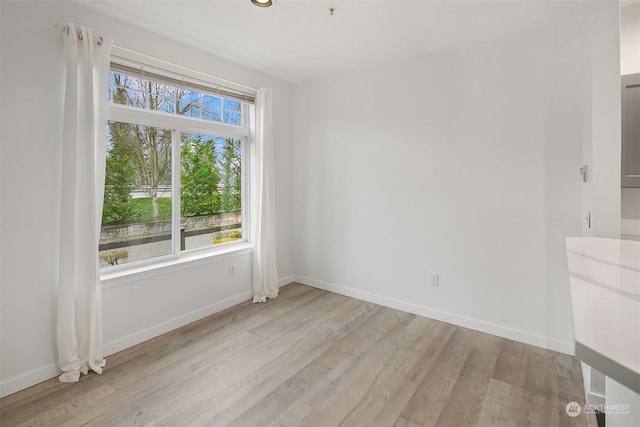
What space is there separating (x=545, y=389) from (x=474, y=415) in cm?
61

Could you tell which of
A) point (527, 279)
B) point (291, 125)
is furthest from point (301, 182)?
point (527, 279)

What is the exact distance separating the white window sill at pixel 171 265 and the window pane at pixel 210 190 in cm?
11

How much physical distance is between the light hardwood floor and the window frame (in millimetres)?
654

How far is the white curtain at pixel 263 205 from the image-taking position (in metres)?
3.63

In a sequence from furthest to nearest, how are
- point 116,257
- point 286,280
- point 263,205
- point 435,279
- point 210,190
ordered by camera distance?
point 286,280 < point 263,205 < point 210,190 < point 435,279 < point 116,257

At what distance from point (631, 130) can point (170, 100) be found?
3.43 meters

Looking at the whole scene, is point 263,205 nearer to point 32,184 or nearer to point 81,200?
point 81,200

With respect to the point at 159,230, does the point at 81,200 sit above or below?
above

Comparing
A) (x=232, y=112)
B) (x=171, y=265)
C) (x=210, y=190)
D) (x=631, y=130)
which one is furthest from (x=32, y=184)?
(x=631, y=130)

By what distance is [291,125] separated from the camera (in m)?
4.18

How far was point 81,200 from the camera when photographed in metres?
2.27

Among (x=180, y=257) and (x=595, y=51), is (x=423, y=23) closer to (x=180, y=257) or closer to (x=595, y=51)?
(x=595, y=51)

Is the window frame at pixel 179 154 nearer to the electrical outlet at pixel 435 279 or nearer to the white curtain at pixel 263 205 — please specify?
the white curtain at pixel 263 205

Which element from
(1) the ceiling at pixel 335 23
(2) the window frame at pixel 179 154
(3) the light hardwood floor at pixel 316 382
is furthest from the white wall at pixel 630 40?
(2) the window frame at pixel 179 154
